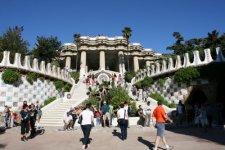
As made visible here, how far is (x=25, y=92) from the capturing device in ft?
75.5

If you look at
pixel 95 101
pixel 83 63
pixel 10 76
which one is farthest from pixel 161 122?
pixel 83 63

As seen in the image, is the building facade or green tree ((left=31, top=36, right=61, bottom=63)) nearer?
green tree ((left=31, top=36, right=61, bottom=63))

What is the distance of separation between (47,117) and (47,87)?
8.23 m

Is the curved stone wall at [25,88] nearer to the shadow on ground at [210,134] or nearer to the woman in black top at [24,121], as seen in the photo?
the woman in black top at [24,121]

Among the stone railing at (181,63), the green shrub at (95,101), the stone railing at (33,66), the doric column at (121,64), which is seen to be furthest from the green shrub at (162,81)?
the doric column at (121,64)

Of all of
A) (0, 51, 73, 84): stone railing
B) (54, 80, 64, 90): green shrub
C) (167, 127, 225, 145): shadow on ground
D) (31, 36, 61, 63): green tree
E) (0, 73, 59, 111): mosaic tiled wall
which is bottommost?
(167, 127, 225, 145): shadow on ground

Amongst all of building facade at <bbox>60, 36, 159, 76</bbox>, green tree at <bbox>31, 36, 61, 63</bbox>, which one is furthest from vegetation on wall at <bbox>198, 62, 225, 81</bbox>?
building facade at <bbox>60, 36, 159, 76</bbox>

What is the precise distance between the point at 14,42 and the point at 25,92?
1351 centimetres

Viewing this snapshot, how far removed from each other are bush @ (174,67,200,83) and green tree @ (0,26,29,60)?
849 inches

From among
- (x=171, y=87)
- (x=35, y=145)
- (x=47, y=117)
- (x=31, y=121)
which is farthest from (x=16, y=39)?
(x=35, y=145)

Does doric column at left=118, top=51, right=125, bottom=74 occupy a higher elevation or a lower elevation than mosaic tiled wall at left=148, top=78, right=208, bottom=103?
higher

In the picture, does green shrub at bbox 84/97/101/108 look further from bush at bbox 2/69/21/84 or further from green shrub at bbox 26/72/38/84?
bush at bbox 2/69/21/84

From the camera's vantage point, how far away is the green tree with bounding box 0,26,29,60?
1280 inches

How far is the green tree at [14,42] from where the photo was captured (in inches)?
1280
